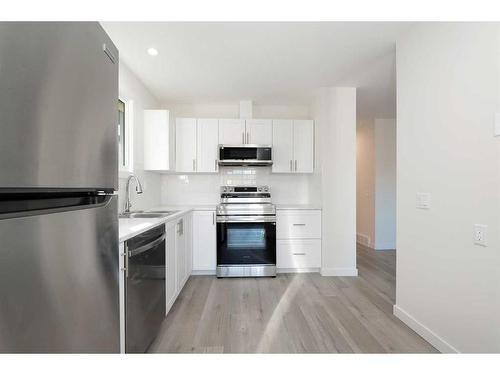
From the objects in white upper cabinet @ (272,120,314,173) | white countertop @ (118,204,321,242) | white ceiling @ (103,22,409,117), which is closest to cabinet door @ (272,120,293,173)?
white upper cabinet @ (272,120,314,173)

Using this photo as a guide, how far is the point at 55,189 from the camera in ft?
1.84

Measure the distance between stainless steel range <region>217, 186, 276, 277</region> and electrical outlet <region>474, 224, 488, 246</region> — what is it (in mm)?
2018

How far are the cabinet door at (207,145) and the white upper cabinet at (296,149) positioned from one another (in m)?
0.88

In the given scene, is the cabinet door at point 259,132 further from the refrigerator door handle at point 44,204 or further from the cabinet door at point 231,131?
the refrigerator door handle at point 44,204

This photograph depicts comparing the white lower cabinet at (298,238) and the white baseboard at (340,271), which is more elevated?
the white lower cabinet at (298,238)

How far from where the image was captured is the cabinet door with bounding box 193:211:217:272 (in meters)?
3.23

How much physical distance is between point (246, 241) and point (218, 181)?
1148 mm

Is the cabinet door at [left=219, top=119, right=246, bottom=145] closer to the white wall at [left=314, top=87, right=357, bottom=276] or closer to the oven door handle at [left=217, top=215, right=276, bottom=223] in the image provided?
the oven door handle at [left=217, top=215, right=276, bottom=223]

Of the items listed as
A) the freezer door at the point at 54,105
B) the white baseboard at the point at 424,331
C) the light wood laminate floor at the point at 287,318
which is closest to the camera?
the freezer door at the point at 54,105

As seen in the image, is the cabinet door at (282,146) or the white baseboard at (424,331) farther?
the cabinet door at (282,146)

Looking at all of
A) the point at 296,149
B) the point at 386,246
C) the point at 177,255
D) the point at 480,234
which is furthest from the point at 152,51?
the point at 386,246

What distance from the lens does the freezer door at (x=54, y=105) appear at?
1.43 feet

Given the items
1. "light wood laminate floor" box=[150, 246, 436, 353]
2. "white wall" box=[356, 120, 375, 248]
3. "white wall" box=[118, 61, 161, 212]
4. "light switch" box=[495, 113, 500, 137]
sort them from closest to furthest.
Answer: "light switch" box=[495, 113, 500, 137] → "light wood laminate floor" box=[150, 246, 436, 353] → "white wall" box=[118, 61, 161, 212] → "white wall" box=[356, 120, 375, 248]

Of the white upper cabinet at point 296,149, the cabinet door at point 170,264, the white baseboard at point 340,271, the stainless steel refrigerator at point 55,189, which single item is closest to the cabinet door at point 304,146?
the white upper cabinet at point 296,149
